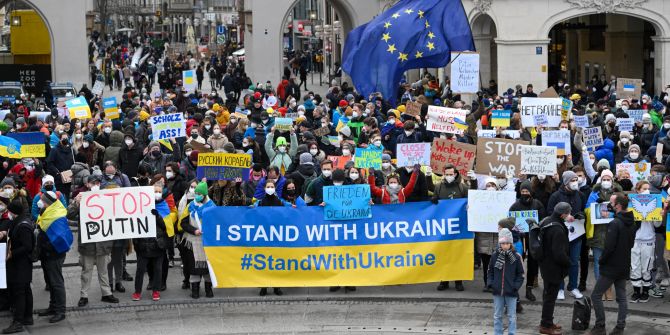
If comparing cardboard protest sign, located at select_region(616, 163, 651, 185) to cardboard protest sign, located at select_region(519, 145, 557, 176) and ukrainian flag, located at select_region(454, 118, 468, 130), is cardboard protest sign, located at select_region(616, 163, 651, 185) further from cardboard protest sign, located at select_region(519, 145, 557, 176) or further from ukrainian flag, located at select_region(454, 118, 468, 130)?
ukrainian flag, located at select_region(454, 118, 468, 130)

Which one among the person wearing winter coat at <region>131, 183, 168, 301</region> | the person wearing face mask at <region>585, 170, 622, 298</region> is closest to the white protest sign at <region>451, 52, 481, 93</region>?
the person wearing face mask at <region>585, 170, 622, 298</region>

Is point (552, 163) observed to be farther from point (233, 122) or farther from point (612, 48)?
point (612, 48)

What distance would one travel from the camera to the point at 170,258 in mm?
18188

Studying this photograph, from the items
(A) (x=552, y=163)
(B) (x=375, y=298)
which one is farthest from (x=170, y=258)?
(A) (x=552, y=163)

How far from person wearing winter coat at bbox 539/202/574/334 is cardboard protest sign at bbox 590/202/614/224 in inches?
51.8

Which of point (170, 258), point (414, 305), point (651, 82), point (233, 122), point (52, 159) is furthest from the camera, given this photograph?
point (651, 82)

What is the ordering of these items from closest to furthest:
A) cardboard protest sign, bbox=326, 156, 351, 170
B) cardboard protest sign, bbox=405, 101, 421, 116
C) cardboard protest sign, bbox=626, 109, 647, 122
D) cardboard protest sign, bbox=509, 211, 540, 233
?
cardboard protest sign, bbox=509, 211, 540, 233 < cardboard protest sign, bbox=326, 156, 351, 170 < cardboard protest sign, bbox=405, 101, 421, 116 < cardboard protest sign, bbox=626, 109, 647, 122

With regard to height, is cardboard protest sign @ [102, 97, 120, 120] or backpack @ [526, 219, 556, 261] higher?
cardboard protest sign @ [102, 97, 120, 120]

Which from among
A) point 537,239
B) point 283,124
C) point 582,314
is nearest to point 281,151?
point 283,124

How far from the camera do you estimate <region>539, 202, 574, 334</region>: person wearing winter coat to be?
1457 centimetres

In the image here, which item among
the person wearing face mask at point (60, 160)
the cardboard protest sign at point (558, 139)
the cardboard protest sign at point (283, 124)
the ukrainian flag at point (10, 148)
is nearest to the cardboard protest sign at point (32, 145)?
the ukrainian flag at point (10, 148)

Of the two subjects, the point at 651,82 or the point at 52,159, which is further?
the point at 651,82

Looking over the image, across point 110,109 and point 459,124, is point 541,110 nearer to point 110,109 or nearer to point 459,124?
point 459,124

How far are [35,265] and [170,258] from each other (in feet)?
6.35
